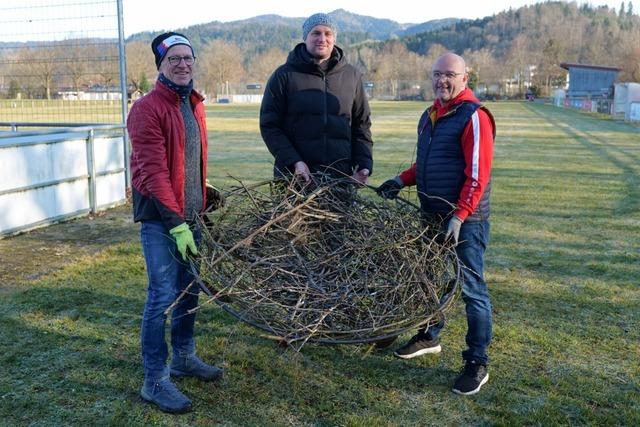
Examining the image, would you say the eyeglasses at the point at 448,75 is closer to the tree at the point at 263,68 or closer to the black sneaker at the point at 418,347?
the black sneaker at the point at 418,347

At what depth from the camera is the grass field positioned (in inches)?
131

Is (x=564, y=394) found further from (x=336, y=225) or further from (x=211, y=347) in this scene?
(x=211, y=347)

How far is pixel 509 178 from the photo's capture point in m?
12.1

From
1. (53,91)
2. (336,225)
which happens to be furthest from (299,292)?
(53,91)

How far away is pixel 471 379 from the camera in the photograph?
11.8ft

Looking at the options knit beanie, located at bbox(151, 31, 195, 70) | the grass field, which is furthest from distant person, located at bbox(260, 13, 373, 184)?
the grass field

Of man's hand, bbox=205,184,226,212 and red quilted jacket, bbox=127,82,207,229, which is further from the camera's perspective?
man's hand, bbox=205,184,226,212

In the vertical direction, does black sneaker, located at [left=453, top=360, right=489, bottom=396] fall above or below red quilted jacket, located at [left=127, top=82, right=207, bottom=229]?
below

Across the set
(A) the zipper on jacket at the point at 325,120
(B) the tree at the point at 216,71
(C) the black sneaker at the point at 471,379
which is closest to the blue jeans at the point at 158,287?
(A) the zipper on jacket at the point at 325,120

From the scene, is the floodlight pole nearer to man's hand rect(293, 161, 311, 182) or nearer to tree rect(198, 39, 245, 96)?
man's hand rect(293, 161, 311, 182)

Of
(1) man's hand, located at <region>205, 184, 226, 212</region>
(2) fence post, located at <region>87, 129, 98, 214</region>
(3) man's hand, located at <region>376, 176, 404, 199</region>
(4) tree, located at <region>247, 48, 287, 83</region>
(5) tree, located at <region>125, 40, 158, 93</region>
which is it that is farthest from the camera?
(4) tree, located at <region>247, 48, 287, 83</region>

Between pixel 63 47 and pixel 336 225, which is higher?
pixel 63 47

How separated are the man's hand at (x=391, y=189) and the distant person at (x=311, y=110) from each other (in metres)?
0.23

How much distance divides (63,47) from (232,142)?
33.2ft
